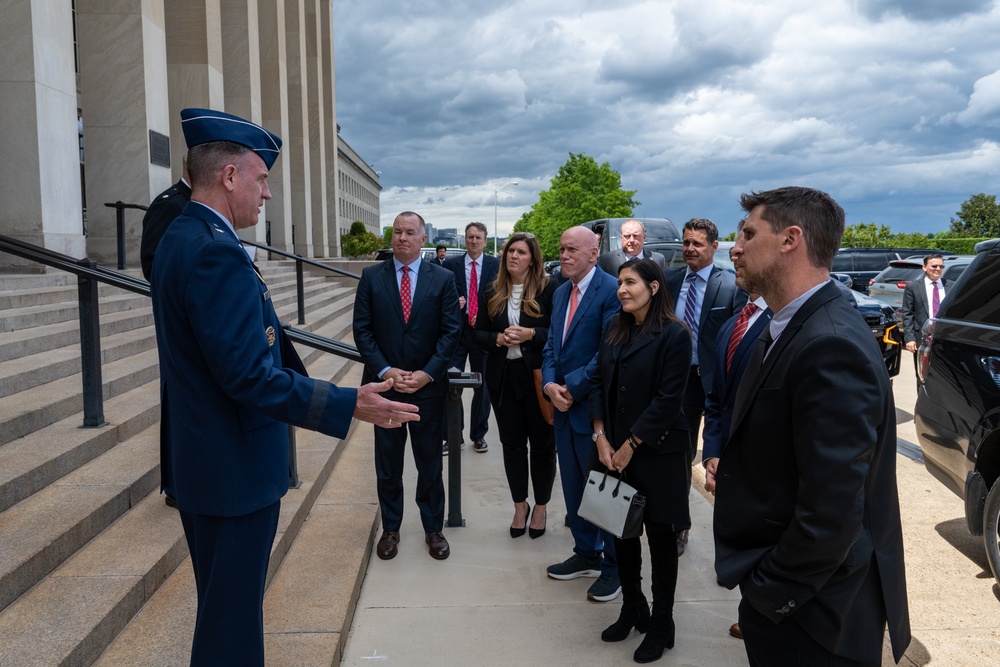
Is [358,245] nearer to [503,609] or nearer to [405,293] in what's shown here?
[405,293]

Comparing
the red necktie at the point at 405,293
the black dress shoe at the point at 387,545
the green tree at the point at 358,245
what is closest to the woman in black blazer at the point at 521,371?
the red necktie at the point at 405,293

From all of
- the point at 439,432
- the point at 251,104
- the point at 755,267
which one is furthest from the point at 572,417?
the point at 251,104

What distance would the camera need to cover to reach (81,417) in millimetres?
4902

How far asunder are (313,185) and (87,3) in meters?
16.7

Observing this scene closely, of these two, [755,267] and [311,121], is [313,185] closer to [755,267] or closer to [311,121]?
[311,121]

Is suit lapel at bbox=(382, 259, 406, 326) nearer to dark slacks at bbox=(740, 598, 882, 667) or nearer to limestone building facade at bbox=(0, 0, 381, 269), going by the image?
dark slacks at bbox=(740, 598, 882, 667)

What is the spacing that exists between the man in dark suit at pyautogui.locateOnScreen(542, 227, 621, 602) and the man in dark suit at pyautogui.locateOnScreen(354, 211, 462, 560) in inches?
30.9

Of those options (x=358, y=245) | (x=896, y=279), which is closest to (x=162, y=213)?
(x=896, y=279)

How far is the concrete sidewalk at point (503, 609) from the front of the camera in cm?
375

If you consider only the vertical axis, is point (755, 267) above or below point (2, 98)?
below

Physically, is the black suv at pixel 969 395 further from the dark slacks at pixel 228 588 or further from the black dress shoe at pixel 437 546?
the dark slacks at pixel 228 588

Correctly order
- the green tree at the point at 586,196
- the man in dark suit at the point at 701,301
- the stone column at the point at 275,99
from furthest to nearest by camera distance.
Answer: the green tree at the point at 586,196, the stone column at the point at 275,99, the man in dark suit at the point at 701,301


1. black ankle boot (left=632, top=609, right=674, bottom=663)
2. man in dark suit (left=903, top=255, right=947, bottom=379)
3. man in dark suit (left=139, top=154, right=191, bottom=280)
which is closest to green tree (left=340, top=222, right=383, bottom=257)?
man in dark suit (left=903, top=255, right=947, bottom=379)

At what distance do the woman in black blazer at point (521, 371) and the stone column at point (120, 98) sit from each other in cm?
737
